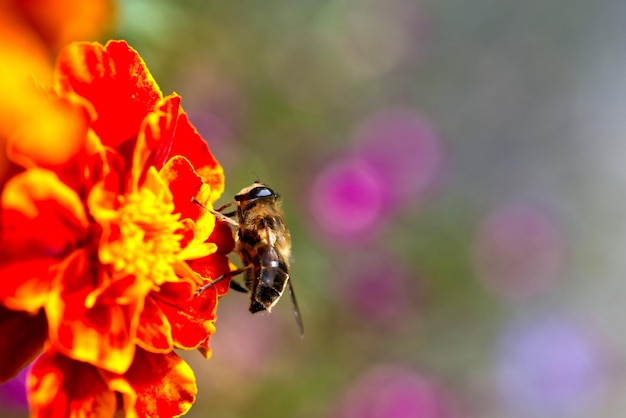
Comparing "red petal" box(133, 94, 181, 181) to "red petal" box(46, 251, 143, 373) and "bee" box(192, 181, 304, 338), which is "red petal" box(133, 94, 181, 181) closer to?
"red petal" box(46, 251, 143, 373)

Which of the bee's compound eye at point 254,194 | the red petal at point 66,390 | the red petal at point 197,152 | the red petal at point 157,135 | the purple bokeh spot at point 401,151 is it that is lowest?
the red petal at point 66,390

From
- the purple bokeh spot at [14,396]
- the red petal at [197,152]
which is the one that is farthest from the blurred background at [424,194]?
the red petal at [197,152]

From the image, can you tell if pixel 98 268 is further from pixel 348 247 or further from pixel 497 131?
pixel 497 131

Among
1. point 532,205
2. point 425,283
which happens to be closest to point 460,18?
point 532,205

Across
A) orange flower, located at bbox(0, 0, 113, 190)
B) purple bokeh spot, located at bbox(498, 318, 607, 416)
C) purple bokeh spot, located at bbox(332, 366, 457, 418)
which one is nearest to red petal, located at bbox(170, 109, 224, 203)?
orange flower, located at bbox(0, 0, 113, 190)

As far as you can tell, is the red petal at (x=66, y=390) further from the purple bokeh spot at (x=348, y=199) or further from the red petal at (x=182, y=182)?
the purple bokeh spot at (x=348, y=199)

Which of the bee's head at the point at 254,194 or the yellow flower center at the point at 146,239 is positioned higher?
the bee's head at the point at 254,194

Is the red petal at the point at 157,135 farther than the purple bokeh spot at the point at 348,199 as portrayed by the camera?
No

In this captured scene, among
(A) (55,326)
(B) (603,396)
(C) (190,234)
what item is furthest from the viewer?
(B) (603,396)

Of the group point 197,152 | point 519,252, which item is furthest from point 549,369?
point 197,152
